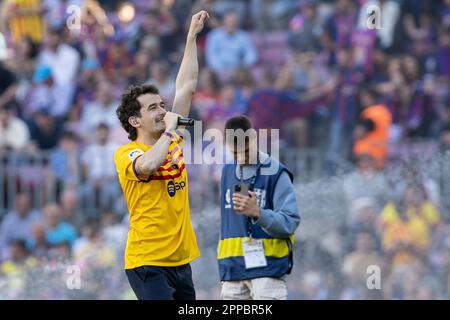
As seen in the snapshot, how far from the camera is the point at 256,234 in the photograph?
963 cm

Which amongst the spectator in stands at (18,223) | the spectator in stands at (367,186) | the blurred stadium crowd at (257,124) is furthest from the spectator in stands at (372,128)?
the spectator in stands at (18,223)

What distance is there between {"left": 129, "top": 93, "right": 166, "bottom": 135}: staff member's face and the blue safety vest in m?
1.03

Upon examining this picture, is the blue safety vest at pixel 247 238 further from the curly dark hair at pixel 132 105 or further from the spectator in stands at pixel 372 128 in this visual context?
the spectator in stands at pixel 372 128

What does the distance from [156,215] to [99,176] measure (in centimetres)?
638

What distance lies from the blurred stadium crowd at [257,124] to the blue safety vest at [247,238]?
12.1 feet

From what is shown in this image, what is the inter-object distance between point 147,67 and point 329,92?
2765 millimetres

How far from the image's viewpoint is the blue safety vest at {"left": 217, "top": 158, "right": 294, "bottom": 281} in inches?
378

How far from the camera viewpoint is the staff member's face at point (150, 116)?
8984mm

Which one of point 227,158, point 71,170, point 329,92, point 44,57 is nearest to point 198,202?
point 227,158

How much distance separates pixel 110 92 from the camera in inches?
659

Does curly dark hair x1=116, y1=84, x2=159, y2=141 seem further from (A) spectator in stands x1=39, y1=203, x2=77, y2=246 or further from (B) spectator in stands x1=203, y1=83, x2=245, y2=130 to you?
(B) spectator in stands x1=203, y1=83, x2=245, y2=130

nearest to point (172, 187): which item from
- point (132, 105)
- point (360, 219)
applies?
point (132, 105)

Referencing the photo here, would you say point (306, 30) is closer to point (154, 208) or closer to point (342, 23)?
point (342, 23)

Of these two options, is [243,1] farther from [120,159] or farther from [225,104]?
[120,159]
